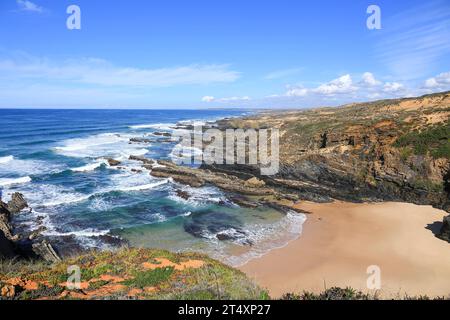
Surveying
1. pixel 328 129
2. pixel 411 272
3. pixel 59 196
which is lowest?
pixel 411 272

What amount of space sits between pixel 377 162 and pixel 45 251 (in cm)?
2790

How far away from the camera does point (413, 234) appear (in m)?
21.9

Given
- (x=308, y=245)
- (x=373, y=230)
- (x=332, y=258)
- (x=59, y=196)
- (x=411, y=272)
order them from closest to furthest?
(x=411, y=272)
(x=332, y=258)
(x=308, y=245)
(x=373, y=230)
(x=59, y=196)

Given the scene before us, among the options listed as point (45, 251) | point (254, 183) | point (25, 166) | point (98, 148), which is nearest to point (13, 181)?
point (25, 166)

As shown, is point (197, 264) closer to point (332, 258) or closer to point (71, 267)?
point (71, 267)

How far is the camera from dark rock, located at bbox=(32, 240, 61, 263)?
18.1 m

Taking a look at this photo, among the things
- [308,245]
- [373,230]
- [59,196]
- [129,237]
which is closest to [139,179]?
[59,196]

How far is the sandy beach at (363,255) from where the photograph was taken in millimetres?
15914

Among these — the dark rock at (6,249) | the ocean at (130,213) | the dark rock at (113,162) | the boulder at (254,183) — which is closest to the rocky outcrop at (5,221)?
the ocean at (130,213)

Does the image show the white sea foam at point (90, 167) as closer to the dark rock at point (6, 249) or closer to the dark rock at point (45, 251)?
the dark rock at point (45, 251)

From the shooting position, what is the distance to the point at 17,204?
25.5m

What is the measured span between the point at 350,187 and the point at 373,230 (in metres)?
8.72

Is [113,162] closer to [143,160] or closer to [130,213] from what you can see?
[143,160]

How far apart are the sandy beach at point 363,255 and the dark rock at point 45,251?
1044 centimetres
